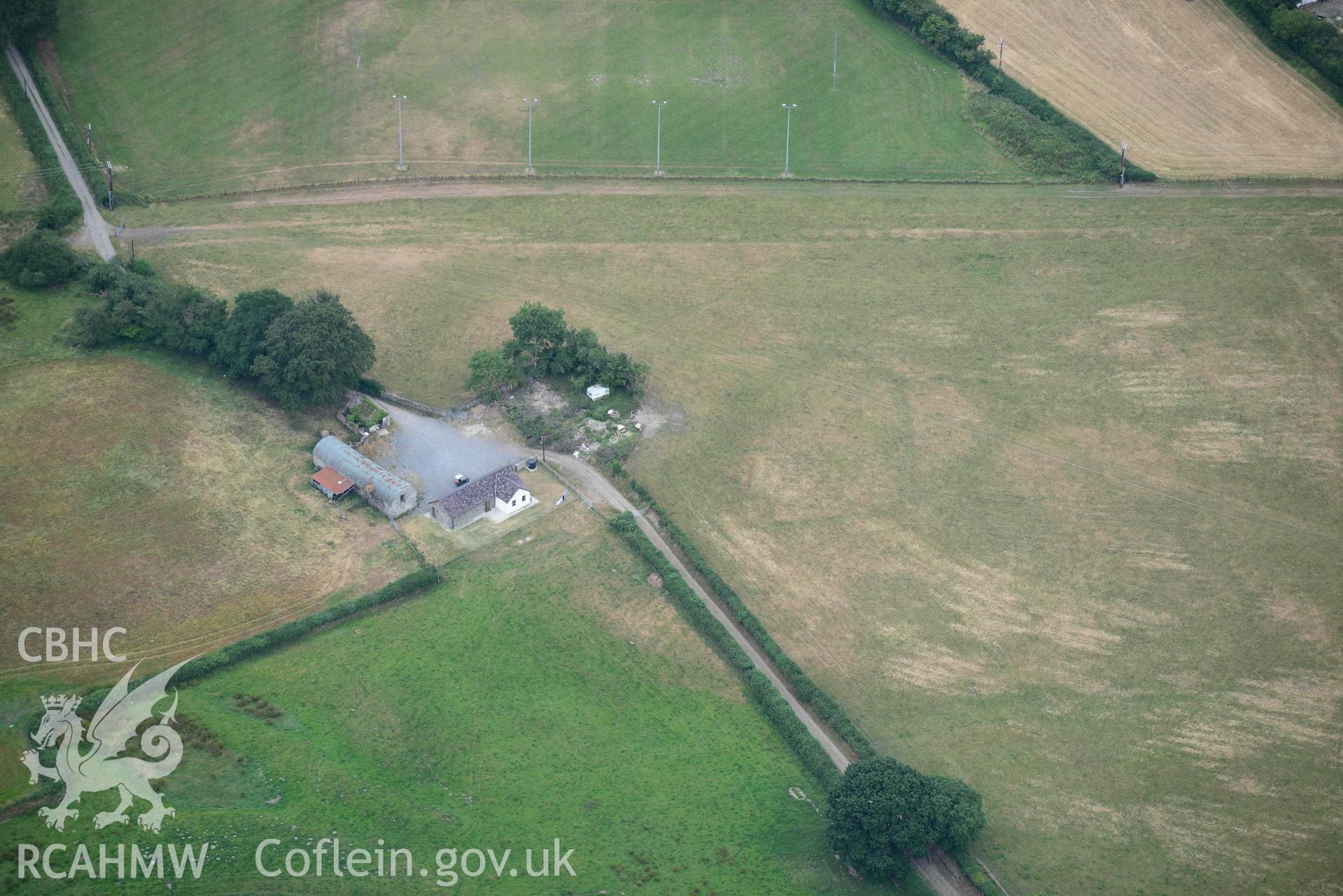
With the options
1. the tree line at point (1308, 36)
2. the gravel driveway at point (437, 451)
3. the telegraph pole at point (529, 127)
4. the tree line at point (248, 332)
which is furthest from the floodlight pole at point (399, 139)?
the tree line at point (1308, 36)

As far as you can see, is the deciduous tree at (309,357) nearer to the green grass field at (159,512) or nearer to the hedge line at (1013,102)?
the green grass field at (159,512)

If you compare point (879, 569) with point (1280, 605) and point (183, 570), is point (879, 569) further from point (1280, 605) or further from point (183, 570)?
point (183, 570)

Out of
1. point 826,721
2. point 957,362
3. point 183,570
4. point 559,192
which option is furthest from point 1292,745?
point 559,192

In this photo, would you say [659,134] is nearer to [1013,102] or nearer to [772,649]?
[1013,102]

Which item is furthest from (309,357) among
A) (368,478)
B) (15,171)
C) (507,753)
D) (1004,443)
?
(1004,443)

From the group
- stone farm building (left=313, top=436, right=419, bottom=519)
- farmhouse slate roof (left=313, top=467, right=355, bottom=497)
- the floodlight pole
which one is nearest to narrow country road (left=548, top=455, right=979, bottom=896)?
stone farm building (left=313, top=436, right=419, bottom=519)

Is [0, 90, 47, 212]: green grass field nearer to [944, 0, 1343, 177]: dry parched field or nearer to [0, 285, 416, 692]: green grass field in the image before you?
[0, 285, 416, 692]: green grass field

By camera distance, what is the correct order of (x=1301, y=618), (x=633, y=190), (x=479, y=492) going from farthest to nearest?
(x=633, y=190), (x=479, y=492), (x=1301, y=618)
